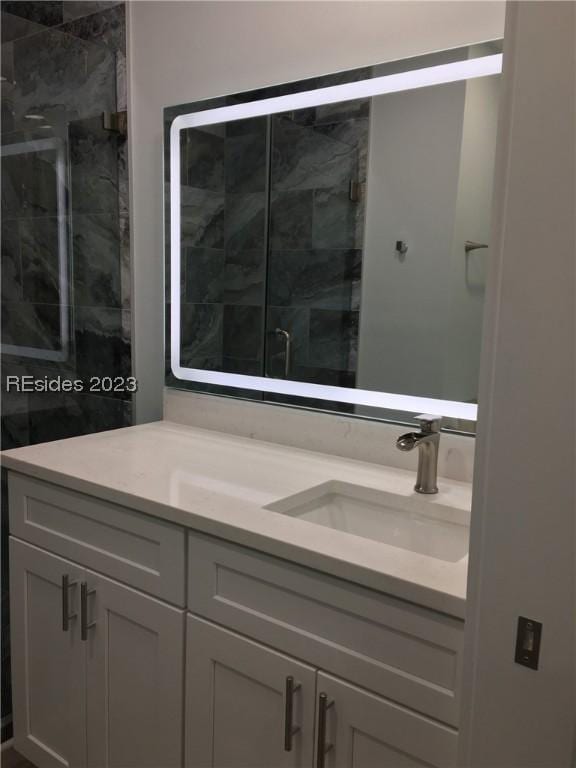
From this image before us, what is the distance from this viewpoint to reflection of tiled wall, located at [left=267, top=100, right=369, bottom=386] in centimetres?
161

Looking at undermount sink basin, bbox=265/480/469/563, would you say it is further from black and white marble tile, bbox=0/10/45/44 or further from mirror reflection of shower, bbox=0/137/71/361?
black and white marble tile, bbox=0/10/45/44

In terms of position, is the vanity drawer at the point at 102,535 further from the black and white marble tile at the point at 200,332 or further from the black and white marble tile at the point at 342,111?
the black and white marble tile at the point at 342,111

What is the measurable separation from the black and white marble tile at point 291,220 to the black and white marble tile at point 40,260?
66 centimetres

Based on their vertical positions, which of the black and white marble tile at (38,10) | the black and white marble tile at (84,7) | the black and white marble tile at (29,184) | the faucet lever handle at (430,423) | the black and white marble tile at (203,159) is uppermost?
the black and white marble tile at (84,7)

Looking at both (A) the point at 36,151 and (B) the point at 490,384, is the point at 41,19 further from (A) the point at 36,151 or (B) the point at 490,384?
(B) the point at 490,384

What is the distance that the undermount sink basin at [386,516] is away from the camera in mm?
1334

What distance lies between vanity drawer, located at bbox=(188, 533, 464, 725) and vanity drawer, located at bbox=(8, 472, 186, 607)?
0.19ft

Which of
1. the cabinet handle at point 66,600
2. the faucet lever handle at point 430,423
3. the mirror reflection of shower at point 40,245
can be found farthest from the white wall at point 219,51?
the faucet lever handle at point 430,423

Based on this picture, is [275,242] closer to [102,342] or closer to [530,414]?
[102,342]

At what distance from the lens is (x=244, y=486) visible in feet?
4.71

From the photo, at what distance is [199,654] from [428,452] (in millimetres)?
633

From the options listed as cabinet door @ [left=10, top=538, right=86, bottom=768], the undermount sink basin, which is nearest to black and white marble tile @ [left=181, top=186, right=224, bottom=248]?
the undermount sink basin

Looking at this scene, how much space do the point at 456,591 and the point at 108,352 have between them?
1461 mm

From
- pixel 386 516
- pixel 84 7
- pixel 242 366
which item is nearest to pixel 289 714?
pixel 386 516
